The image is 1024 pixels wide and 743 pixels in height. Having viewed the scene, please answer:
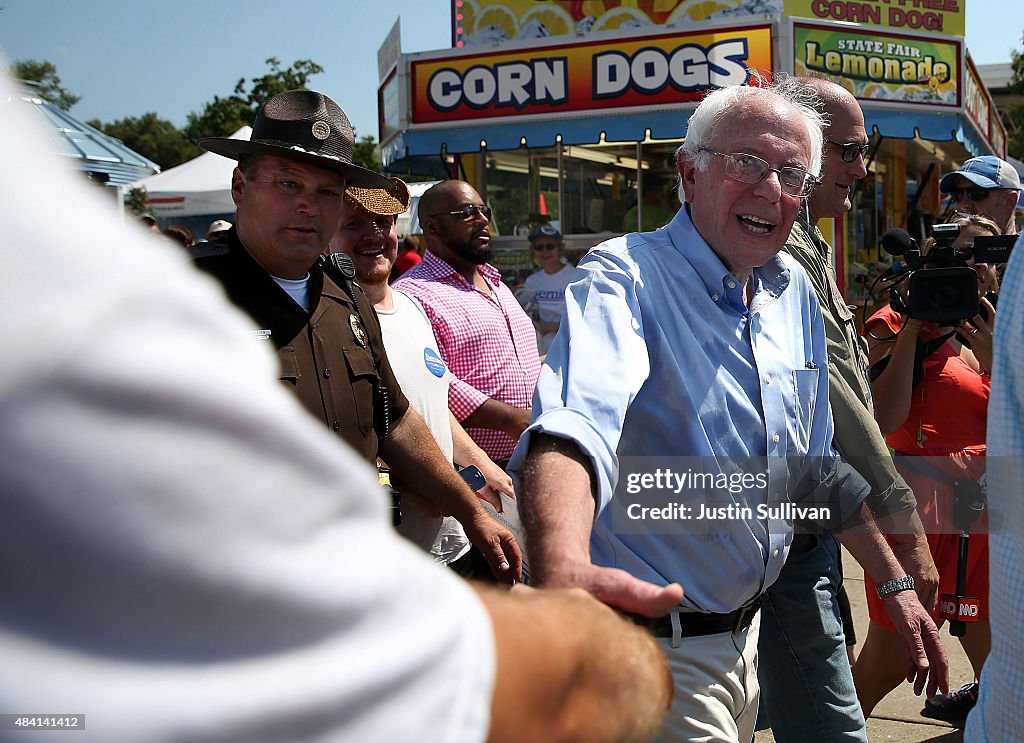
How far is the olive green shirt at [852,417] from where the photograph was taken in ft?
9.25

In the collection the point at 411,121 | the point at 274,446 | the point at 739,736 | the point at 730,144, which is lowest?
the point at 739,736

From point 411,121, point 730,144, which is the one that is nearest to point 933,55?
point 411,121

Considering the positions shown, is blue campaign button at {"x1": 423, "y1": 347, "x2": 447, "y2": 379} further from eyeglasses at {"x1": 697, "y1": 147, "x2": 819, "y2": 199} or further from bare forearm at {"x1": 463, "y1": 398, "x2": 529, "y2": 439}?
eyeglasses at {"x1": 697, "y1": 147, "x2": 819, "y2": 199}

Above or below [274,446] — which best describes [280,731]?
below

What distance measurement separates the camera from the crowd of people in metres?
0.54

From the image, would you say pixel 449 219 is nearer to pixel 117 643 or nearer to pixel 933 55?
pixel 117 643

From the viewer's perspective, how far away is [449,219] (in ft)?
15.4

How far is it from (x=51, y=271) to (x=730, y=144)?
198cm

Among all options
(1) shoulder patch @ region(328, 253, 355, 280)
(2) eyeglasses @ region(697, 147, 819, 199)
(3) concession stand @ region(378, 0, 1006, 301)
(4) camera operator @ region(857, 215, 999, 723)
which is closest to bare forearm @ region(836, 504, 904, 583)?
(2) eyeglasses @ region(697, 147, 819, 199)

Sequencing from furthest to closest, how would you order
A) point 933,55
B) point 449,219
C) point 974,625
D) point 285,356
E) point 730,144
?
point 933,55
point 449,219
point 974,625
point 285,356
point 730,144

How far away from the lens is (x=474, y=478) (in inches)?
139

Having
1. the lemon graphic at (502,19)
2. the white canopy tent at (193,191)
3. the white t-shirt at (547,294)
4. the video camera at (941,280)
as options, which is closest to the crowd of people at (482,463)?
the video camera at (941,280)

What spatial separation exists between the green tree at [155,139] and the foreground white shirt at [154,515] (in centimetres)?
4939

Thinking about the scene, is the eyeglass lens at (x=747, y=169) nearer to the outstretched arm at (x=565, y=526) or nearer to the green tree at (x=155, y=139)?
the outstretched arm at (x=565, y=526)
